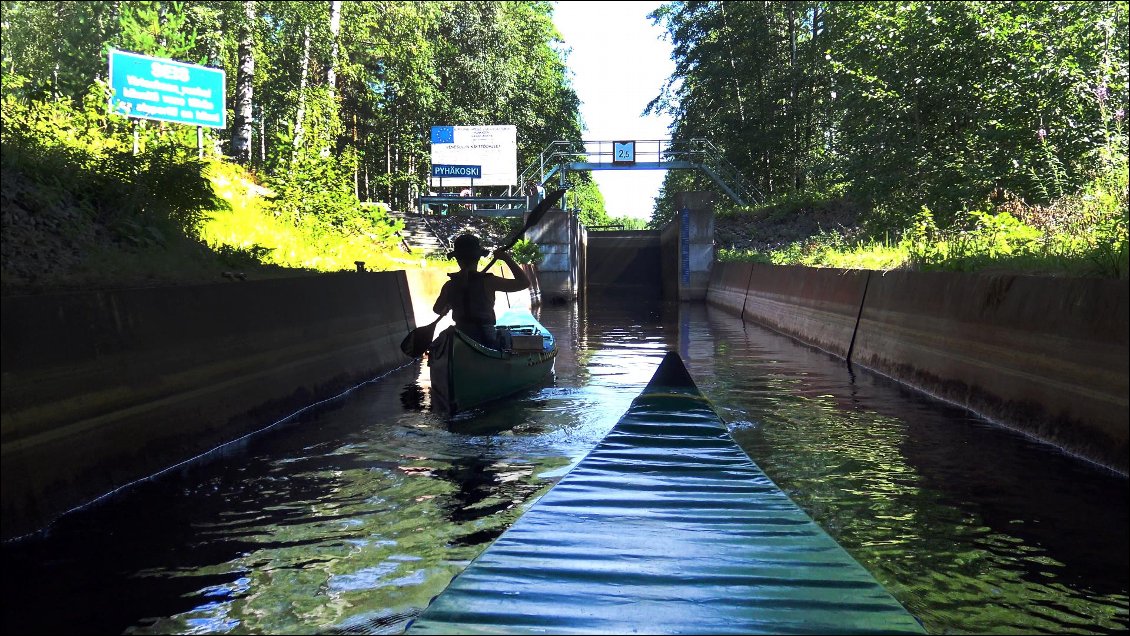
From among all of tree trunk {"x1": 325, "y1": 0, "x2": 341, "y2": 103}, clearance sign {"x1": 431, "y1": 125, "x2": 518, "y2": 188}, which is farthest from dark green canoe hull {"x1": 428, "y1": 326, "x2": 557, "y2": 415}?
clearance sign {"x1": 431, "y1": 125, "x2": 518, "y2": 188}

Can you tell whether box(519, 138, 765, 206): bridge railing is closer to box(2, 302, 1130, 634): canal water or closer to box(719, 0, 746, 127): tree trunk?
box(719, 0, 746, 127): tree trunk

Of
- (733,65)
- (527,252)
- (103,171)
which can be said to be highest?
(733,65)

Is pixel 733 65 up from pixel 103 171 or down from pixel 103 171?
up

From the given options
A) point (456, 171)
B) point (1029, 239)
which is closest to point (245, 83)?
point (456, 171)

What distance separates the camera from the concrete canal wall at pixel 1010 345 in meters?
7.34

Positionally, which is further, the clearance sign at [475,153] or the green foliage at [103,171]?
the clearance sign at [475,153]

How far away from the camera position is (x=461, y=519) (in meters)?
6.39

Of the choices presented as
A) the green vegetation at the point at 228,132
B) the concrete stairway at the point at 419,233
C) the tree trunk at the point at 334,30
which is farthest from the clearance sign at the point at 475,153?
the tree trunk at the point at 334,30

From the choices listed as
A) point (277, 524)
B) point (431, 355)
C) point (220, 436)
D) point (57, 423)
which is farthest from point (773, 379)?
point (57, 423)

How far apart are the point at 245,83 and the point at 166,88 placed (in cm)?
824

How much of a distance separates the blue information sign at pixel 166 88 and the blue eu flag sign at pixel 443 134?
96.5 ft

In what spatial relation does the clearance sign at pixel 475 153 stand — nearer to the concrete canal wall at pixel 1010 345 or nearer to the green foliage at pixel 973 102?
the green foliage at pixel 973 102

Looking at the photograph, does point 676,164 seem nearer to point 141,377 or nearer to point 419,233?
point 419,233

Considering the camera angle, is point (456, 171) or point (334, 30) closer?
point (334, 30)
